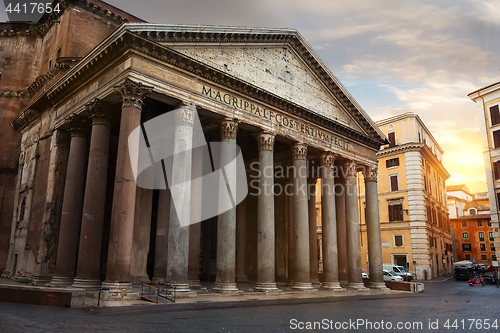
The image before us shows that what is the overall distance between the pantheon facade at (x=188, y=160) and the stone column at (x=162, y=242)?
50 mm

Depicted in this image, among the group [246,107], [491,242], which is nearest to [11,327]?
[246,107]

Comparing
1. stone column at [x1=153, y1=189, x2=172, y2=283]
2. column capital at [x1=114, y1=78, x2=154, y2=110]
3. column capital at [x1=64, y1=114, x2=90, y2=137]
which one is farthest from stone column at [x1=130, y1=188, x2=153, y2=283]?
column capital at [x1=114, y1=78, x2=154, y2=110]

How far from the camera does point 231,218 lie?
14469 mm

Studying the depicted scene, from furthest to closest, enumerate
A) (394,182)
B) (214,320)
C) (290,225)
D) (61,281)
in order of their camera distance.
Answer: (394,182), (290,225), (61,281), (214,320)

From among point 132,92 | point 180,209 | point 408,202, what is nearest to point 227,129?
point 180,209

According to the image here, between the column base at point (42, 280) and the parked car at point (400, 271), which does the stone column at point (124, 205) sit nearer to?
the column base at point (42, 280)

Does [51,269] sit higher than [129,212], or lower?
lower

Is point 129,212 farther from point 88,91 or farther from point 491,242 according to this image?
point 491,242

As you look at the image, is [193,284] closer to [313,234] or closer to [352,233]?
[313,234]

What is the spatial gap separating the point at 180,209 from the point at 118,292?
3.14m

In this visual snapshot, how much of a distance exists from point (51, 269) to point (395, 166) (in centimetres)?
3019

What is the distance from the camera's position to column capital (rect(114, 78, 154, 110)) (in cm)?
1234

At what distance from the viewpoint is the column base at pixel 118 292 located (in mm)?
10797

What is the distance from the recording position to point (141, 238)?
16.5 m
